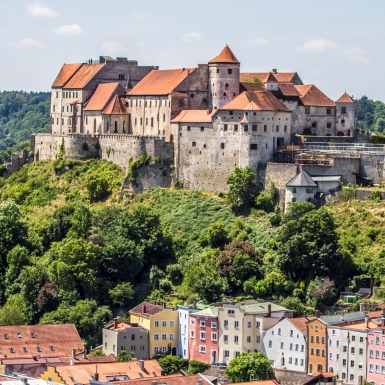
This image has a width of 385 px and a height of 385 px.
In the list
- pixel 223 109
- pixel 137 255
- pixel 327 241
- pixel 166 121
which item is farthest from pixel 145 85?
pixel 327 241

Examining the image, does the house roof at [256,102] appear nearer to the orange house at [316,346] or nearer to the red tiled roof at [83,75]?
the red tiled roof at [83,75]

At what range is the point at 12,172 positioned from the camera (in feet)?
441

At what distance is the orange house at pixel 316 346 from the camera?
89.1 m

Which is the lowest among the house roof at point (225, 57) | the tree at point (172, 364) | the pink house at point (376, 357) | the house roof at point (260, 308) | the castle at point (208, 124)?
the tree at point (172, 364)

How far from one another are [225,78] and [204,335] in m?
28.6

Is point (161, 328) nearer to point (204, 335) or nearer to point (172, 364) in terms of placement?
point (204, 335)

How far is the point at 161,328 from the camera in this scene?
317 feet

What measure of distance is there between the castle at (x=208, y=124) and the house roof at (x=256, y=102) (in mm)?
106

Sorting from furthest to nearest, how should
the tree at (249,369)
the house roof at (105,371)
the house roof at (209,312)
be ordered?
1. the house roof at (209,312)
2. the tree at (249,369)
3. the house roof at (105,371)

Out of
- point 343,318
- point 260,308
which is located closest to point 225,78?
point 260,308

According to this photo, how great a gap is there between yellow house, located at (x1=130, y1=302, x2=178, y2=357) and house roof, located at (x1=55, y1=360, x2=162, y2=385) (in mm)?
6497

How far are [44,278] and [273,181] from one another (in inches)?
773

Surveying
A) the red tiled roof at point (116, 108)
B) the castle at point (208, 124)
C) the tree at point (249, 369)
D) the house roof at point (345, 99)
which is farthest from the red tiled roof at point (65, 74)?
the tree at point (249, 369)

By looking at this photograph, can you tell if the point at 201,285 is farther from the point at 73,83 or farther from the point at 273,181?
the point at 73,83
